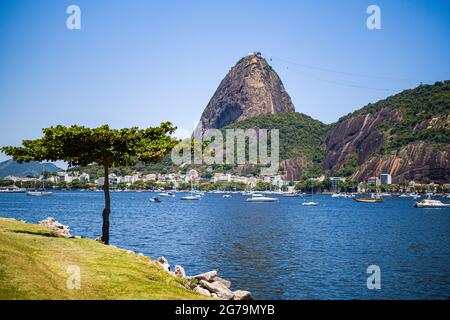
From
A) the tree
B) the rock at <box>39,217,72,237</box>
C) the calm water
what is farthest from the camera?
the rock at <box>39,217,72,237</box>

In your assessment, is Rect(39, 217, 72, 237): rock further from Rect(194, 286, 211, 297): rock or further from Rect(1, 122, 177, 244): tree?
Rect(194, 286, 211, 297): rock

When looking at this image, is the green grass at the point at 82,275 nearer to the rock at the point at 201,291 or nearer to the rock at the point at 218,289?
the rock at the point at 201,291

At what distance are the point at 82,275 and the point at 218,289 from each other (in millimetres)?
7772

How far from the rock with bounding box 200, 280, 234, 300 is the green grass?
130 cm

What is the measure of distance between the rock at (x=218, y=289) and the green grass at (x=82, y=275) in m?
1.30

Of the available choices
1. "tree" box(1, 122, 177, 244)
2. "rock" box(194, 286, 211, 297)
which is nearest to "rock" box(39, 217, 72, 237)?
"tree" box(1, 122, 177, 244)

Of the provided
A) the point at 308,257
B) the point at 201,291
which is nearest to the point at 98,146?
the point at 201,291

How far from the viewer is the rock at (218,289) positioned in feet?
82.0

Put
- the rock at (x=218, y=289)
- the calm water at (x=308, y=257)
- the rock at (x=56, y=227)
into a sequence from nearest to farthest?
1. the rock at (x=218, y=289)
2. the calm water at (x=308, y=257)
3. the rock at (x=56, y=227)

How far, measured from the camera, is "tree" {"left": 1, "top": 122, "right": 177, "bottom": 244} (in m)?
33.2

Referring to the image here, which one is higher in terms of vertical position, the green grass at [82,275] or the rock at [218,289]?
the green grass at [82,275]

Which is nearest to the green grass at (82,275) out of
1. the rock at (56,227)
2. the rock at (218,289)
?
the rock at (218,289)

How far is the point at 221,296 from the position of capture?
82.0 ft

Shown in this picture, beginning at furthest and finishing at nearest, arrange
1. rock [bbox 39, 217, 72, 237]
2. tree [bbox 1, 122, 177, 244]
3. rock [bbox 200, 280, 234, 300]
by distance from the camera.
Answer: rock [bbox 39, 217, 72, 237], tree [bbox 1, 122, 177, 244], rock [bbox 200, 280, 234, 300]
